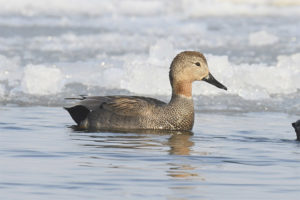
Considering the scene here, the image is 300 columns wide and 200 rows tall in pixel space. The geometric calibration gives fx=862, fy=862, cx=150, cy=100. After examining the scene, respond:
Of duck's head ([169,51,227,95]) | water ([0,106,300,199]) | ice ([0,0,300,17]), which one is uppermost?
ice ([0,0,300,17])

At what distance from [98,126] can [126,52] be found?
7190 millimetres

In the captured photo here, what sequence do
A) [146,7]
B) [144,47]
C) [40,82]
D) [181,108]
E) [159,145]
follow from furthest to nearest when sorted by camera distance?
[146,7] < [144,47] < [40,82] < [181,108] < [159,145]

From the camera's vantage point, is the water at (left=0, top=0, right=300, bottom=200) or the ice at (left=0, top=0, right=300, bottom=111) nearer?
the water at (left=0, top=0, right=300, bottom=200)

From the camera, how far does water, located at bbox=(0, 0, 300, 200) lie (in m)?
6.36

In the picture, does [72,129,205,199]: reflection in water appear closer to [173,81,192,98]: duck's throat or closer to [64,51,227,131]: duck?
[64,51,227,131]: duck

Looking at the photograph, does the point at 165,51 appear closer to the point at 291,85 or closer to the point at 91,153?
the point at 291,85

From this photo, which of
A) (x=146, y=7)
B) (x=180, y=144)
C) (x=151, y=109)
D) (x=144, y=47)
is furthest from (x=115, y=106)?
(x=146, y=7)

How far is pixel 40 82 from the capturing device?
12164 millimetres

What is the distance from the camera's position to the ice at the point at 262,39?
58.5ft

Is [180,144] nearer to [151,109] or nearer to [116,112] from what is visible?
[151,109]

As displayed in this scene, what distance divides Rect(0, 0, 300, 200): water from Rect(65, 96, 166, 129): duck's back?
30cm

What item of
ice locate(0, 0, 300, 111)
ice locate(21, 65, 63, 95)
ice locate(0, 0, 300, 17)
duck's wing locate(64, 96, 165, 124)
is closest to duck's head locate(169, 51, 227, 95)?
duck's wing locate(64, 96, 165, 124)

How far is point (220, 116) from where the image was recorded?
1073cm

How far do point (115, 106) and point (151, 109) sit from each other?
413 mm
